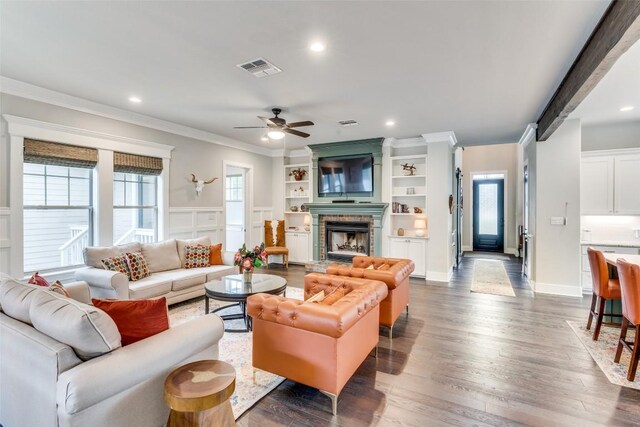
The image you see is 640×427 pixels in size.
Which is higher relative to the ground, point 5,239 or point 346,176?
point 346,176

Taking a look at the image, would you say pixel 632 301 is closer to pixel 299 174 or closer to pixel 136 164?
pixel 136 164

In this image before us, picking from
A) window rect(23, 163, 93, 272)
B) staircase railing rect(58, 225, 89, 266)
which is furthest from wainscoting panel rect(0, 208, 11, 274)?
staircase railing rect(58, 225, 89, 266)

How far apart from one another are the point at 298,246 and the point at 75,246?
4.53 meters

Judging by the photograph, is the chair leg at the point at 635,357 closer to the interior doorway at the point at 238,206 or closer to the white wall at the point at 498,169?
the interior doorway at the point at 238,206

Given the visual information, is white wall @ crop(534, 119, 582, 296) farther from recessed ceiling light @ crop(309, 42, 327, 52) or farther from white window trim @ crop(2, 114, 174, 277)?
white window trim @ crop(2, 114, 174, 277)

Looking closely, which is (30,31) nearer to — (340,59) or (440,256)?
(340,59)

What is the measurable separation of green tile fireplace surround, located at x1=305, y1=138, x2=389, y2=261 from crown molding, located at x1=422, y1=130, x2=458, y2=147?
914mm

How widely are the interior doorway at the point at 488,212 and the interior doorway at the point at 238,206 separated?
7.53 meters

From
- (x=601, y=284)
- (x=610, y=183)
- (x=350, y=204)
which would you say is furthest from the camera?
(x=350, y=204)

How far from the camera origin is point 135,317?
1.84 metres

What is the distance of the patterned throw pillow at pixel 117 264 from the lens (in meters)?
3.86

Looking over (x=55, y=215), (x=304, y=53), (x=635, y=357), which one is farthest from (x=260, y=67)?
(x=635, y=357)

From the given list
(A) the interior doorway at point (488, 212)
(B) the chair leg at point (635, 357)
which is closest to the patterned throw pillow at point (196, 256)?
(B) the chair leg at point (635, 357)

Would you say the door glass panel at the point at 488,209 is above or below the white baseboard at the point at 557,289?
above
